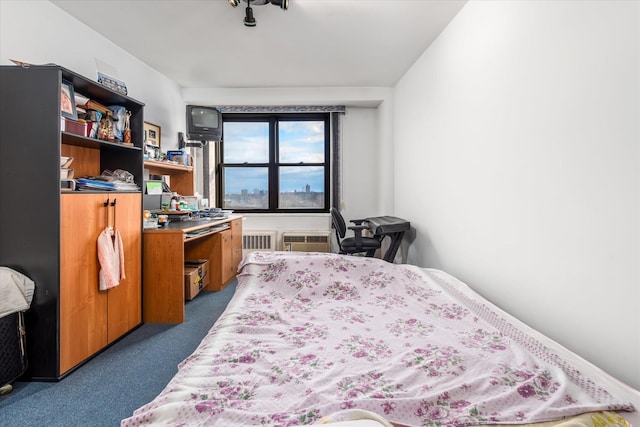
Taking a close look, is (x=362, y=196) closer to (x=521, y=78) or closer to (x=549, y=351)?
A: (x=521, y=78)

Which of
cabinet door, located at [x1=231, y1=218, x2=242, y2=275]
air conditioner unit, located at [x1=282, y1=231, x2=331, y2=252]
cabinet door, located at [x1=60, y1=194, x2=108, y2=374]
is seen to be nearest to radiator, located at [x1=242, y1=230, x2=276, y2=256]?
air conditioner unit, located at [x1=282, y1=231, x2=331, y2=252]

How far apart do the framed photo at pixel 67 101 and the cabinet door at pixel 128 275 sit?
613mm

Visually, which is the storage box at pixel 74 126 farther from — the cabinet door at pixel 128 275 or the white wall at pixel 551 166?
the white wall at pixel 551 166

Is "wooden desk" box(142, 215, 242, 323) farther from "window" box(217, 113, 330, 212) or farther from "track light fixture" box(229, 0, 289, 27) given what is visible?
"window" box(217, 113, 330, 212)

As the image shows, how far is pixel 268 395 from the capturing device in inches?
39.0

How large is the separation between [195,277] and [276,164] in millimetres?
2436

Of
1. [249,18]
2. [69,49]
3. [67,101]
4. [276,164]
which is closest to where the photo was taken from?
[67,101]

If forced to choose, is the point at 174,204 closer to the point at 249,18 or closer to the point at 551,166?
the point at 249,18

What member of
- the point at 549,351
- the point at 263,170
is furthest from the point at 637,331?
the point at 263,170

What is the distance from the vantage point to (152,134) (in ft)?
12.1

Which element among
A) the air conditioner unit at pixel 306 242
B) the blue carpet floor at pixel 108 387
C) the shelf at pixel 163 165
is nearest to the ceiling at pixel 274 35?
the shelf at pixel 163 165

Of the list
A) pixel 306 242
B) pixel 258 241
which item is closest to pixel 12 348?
pixel 258 241

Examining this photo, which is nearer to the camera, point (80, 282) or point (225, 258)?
point (80, 282)

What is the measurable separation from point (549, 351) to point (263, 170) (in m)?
4.50
